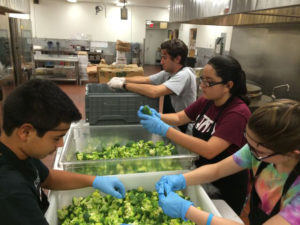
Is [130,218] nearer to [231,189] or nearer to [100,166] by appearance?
[100,166]

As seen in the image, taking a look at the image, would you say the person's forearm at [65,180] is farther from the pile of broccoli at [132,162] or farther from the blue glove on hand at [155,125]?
the blue glove on hand at [155,125]

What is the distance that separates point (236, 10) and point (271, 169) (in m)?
0.98

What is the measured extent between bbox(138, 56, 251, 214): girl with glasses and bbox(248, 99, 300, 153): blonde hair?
1.57 feet

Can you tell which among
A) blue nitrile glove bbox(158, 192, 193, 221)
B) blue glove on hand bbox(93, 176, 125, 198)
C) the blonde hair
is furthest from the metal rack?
the blonde hair

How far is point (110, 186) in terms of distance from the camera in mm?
1129

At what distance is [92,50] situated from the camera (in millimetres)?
9344

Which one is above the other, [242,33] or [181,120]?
[242,33]

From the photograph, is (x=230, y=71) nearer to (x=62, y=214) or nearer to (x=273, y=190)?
(x=273, y=190)

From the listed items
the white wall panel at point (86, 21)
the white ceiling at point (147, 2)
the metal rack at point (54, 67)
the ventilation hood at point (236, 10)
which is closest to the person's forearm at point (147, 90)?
the ventilation hood at point (236, 10)

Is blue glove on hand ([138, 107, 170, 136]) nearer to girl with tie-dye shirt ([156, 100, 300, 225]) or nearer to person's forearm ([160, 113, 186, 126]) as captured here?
person's forearm ([160, 113, 186, 126])

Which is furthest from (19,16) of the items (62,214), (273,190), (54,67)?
(273,190)

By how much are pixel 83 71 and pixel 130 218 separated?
6.73 metres

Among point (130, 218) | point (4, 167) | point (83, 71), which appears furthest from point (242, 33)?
point (83, 71)

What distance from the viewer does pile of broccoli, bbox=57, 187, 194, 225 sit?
1.07 meters
